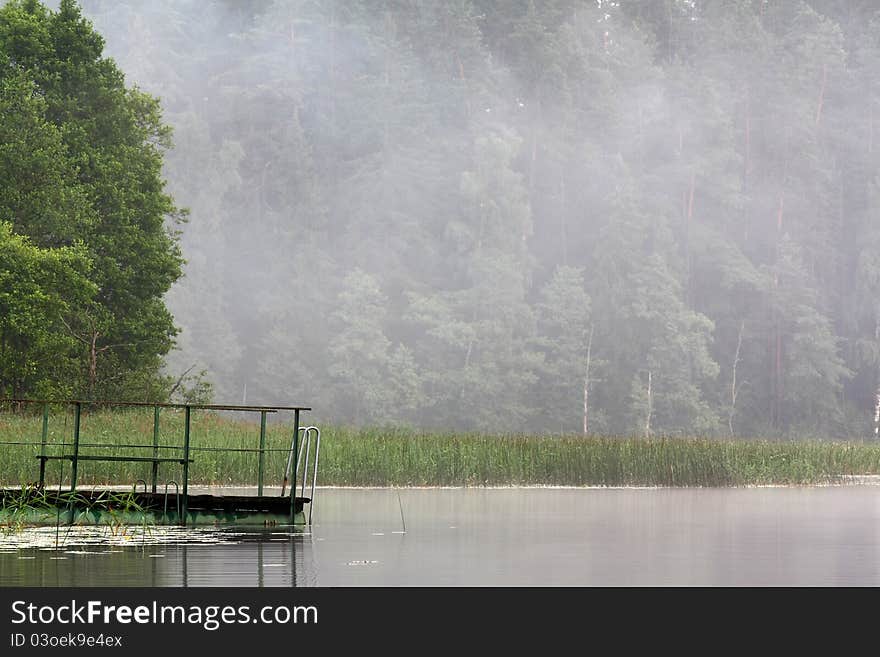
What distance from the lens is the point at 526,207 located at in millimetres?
82250

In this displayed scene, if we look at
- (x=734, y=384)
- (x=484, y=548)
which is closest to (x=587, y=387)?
(x=734, y=384)

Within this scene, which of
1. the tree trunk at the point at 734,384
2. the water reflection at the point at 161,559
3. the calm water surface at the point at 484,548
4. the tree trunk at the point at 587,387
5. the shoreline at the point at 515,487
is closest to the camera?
the water reflection at the point at 161,559

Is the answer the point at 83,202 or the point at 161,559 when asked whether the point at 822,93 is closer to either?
the point at 83,202

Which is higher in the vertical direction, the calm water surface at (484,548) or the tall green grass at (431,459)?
the tall green grass at (431,459)

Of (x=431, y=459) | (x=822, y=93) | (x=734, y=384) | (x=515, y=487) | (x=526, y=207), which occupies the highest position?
(x=822, y=93)

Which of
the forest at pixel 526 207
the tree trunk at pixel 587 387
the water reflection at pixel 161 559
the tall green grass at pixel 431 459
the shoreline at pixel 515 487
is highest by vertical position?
the forest at pixel 526 207

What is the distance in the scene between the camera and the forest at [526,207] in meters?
78.7

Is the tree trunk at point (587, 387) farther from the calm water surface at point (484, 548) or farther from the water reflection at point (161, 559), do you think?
the water reflection at point (161, 559)

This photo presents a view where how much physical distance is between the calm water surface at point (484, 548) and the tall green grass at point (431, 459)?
1.74 m

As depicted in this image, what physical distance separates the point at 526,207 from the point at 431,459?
1942 inches

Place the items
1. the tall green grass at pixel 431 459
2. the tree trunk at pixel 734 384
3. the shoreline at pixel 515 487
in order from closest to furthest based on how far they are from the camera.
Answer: the shoreline at pixel 515 487
the tall green grass at pixel 431 459
the tree trunk at pixel 734 384

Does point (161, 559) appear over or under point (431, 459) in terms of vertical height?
under

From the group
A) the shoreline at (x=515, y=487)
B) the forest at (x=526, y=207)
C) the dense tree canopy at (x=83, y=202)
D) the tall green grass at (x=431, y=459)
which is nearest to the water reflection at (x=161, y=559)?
the shoreline at (x=515, y=487)
